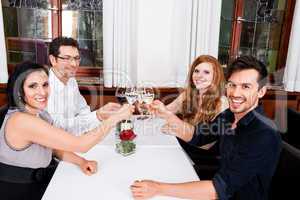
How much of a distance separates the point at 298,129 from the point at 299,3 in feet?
4.24

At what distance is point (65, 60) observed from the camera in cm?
220

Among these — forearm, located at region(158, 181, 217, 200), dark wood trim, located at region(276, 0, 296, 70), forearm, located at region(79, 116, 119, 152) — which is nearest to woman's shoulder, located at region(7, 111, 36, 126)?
forearm, located at region(79, 116, 119, 152)

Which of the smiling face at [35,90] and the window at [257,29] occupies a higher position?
the window at [257,29]

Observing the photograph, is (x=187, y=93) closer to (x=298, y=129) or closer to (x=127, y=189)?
(x=298, y=129)

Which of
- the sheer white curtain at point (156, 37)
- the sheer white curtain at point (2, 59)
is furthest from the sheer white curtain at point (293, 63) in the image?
the sheer white curtain at point (2, 59)

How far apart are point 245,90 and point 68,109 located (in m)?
1.37

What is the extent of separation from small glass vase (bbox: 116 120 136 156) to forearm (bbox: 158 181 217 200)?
417mm

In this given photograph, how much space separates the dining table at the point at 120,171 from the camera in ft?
3.91

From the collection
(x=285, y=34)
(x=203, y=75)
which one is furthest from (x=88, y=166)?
(x=285, y=34)

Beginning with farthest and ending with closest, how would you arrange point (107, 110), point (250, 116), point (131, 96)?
point (107, 110) < point (131, 96) < point (250, 116)

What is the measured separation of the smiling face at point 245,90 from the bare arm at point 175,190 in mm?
405

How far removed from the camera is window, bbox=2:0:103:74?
9.68 ft

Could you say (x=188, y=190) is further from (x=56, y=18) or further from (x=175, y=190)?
(x=56, y=18)

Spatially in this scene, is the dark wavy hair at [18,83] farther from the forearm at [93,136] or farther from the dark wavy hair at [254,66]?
the dark wavy hair at [254,66]
